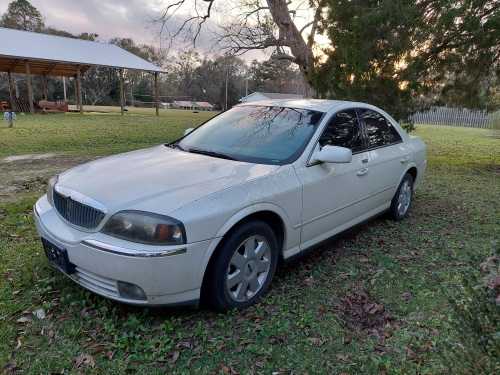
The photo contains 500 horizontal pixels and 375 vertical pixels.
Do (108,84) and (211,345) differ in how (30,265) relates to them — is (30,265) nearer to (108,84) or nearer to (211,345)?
(211,345)

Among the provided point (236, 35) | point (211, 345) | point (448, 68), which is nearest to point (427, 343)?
point (211, 345)

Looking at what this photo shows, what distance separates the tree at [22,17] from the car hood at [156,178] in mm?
60398

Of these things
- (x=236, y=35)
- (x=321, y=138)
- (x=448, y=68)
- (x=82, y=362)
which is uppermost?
(x=236, y=35)

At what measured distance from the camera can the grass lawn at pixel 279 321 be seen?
243 cm

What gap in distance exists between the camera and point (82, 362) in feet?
7.83

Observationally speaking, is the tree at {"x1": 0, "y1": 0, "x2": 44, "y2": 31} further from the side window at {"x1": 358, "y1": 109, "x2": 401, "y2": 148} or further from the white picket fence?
the side window at {"x1": 358, "y1": 109, "x2": 401, "y2": 148}

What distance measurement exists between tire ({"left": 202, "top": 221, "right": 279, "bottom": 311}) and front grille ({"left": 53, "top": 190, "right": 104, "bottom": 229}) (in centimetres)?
83

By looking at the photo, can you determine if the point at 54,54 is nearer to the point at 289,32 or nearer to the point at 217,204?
the point at 289,32

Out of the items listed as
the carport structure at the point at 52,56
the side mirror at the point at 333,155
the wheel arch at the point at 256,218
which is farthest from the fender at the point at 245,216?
the carport structure at the point at 52,56

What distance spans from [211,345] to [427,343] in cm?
146

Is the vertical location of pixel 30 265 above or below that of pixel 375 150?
below

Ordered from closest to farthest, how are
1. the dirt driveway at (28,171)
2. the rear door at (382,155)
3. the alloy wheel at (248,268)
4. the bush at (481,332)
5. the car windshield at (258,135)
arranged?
the bush at (481,332)
the alloy wheel at (248,268)
the car windshield at (258,135)
the rear door at (382,155)
the dirt driveway at (28,171)

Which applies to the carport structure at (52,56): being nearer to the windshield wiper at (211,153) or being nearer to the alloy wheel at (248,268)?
the windshield wiper at (211,153)

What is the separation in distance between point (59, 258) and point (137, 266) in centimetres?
76
